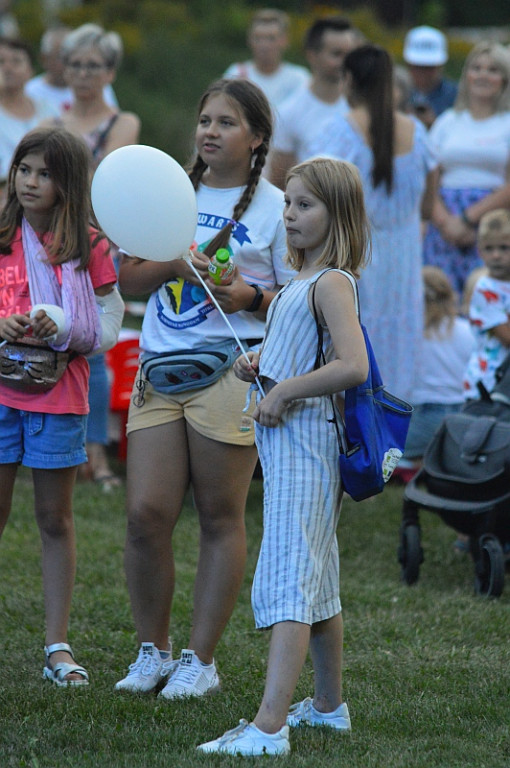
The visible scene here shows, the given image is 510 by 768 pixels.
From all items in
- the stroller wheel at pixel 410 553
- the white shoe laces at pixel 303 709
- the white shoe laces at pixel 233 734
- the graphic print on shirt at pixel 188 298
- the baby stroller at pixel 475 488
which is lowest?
the stroller wheel at pixel 410 553

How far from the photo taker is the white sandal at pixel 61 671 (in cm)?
383

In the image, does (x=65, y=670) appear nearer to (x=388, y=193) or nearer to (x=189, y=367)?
(x=189, y=367)

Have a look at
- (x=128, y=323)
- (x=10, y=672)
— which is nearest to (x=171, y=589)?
(x=10, y=672)

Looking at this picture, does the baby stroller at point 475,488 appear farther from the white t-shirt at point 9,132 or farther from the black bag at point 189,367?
the white t-shirt at point 9,132

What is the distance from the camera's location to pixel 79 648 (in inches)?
170

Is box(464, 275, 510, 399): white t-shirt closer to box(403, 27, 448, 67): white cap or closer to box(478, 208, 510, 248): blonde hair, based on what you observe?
box(478, 208, 510, 248): blonde hair

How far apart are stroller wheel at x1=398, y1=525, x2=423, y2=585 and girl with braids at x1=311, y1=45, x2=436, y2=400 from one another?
4.34ft

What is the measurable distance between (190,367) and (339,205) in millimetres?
758

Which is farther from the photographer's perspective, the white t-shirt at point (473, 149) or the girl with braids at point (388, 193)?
the white t-shirt at point (473, 149)

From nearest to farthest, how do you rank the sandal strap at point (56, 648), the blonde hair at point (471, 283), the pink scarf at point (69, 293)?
1. the pink scarf at point (69, 293)
2. the sandal strap at point (56, 648)
3. the blonde hair at point (471, 283)

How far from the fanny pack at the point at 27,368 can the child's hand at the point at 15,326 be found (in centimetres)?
6

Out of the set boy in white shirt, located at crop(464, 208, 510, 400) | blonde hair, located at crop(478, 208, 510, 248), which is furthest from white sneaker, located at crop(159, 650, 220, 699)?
blonde hair, located at crop(478, 208, 510, 248)

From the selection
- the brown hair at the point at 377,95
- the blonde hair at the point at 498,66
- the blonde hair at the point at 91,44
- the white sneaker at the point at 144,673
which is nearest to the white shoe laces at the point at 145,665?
the white sneaker at the point at 144,673

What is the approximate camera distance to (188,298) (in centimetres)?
379
